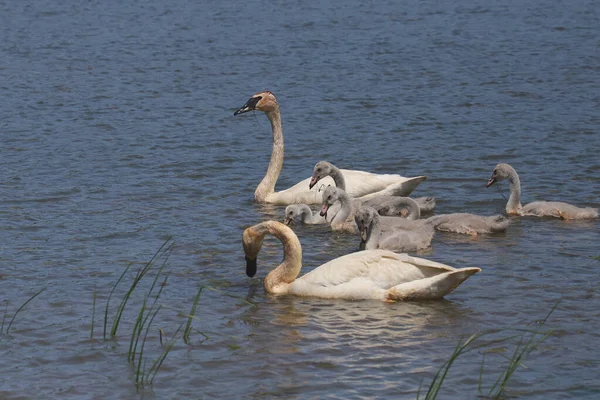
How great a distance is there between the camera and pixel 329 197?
484 inches

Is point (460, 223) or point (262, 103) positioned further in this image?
point (262, 103)

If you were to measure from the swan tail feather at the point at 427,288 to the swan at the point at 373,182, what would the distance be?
3611 millimetres

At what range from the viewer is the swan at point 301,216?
12.5 m

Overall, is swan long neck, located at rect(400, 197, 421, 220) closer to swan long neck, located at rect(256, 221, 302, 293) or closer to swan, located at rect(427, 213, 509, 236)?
swan, located at rect(427, 213, 509, 236)

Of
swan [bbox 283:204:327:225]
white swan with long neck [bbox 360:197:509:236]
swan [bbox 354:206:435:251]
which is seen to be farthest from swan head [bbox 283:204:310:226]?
swan [bbox 354:206:435:251]

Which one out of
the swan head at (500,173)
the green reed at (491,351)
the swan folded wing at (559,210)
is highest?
the swan head at (500,173)

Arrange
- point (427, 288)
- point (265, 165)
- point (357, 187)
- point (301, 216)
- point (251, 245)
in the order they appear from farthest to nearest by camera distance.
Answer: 1. point (265, 165)
2. point (357, 187)
3. point (301, 216)
4. point (251, 245)
5. point (427, 288)

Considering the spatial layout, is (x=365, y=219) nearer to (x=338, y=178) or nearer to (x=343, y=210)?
(x=343, y=210)

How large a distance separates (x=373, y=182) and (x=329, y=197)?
3.54 ft

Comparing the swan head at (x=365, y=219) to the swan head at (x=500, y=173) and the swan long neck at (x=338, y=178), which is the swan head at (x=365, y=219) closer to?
the swan long neck at (x=338, y=178)

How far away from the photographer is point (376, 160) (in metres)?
15.0

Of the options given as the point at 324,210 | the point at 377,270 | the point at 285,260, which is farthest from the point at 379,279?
the point at 324,210

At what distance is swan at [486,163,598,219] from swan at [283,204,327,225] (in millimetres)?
1984

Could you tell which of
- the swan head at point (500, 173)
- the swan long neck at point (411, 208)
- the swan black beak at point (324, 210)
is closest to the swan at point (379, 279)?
the swan black beak at point (324, 210)
